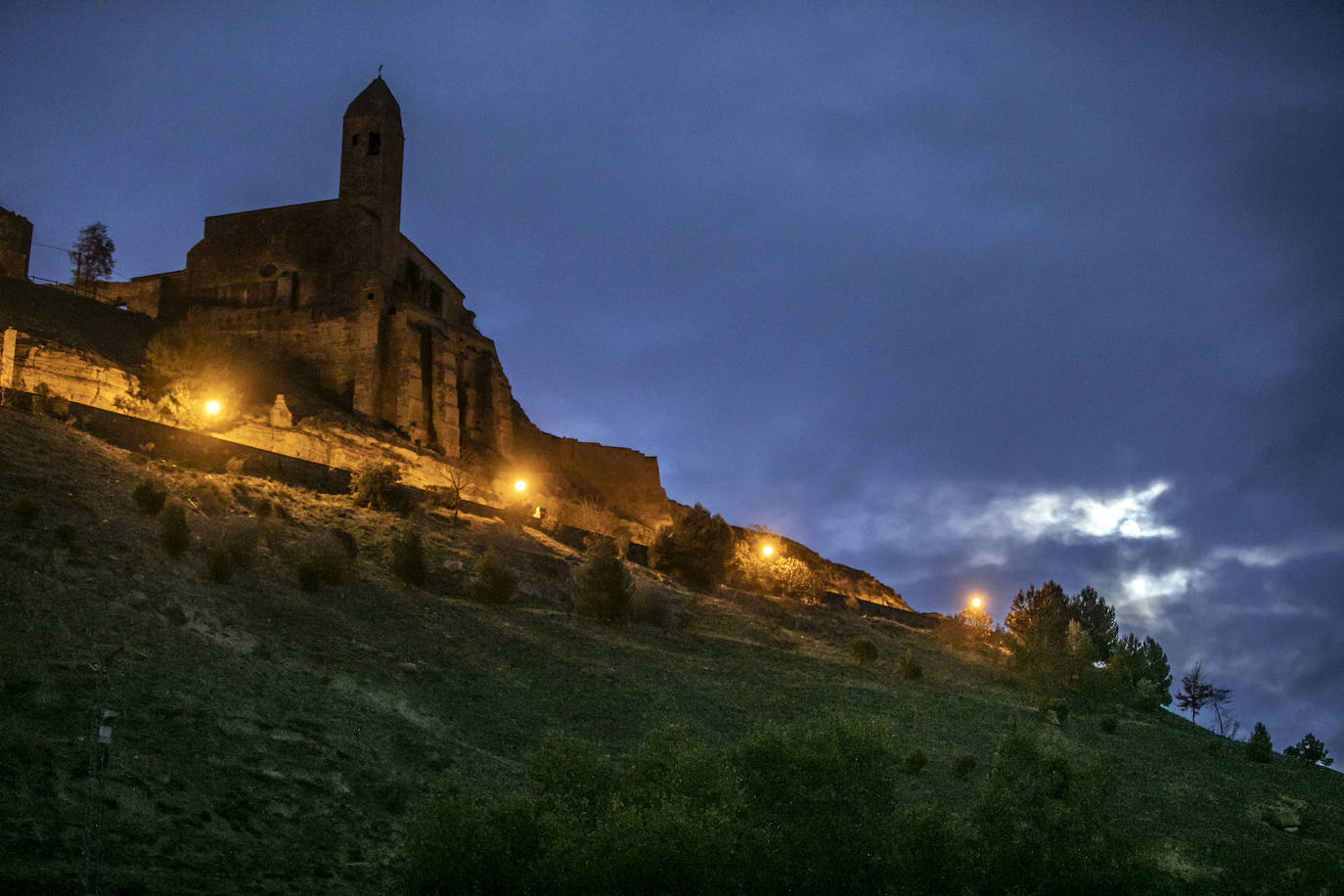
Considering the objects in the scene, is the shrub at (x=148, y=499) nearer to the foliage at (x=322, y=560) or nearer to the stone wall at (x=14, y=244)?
the foliage at (x=322, y=560)

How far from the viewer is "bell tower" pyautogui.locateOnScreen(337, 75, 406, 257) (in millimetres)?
49750

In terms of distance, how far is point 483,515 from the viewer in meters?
36.1

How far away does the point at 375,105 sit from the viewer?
50969mm

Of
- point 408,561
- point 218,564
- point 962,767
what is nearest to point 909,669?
point 962,767

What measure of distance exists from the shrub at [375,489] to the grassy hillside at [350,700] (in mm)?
1063

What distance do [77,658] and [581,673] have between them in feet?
36.2

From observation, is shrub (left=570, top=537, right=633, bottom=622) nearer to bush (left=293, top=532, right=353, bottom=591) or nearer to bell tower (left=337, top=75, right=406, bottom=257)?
bush (left=293, top=532, right=353, bottom=591)

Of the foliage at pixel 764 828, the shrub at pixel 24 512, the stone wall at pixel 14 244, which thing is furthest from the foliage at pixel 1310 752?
the stone wall at pixel 14 244

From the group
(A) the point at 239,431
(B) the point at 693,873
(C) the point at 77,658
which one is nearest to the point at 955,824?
(B) the point at 693,873

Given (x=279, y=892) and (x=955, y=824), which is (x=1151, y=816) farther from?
(x=279, y=892)

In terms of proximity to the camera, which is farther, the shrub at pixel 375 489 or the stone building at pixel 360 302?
the stone building at pixel 360 302

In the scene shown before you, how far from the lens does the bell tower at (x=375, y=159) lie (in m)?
49.8

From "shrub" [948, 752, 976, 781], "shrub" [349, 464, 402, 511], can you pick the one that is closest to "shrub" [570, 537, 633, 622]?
"shrub" [349, 464, 402, 511]

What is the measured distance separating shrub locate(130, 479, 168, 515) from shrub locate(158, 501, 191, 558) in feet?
1.65
